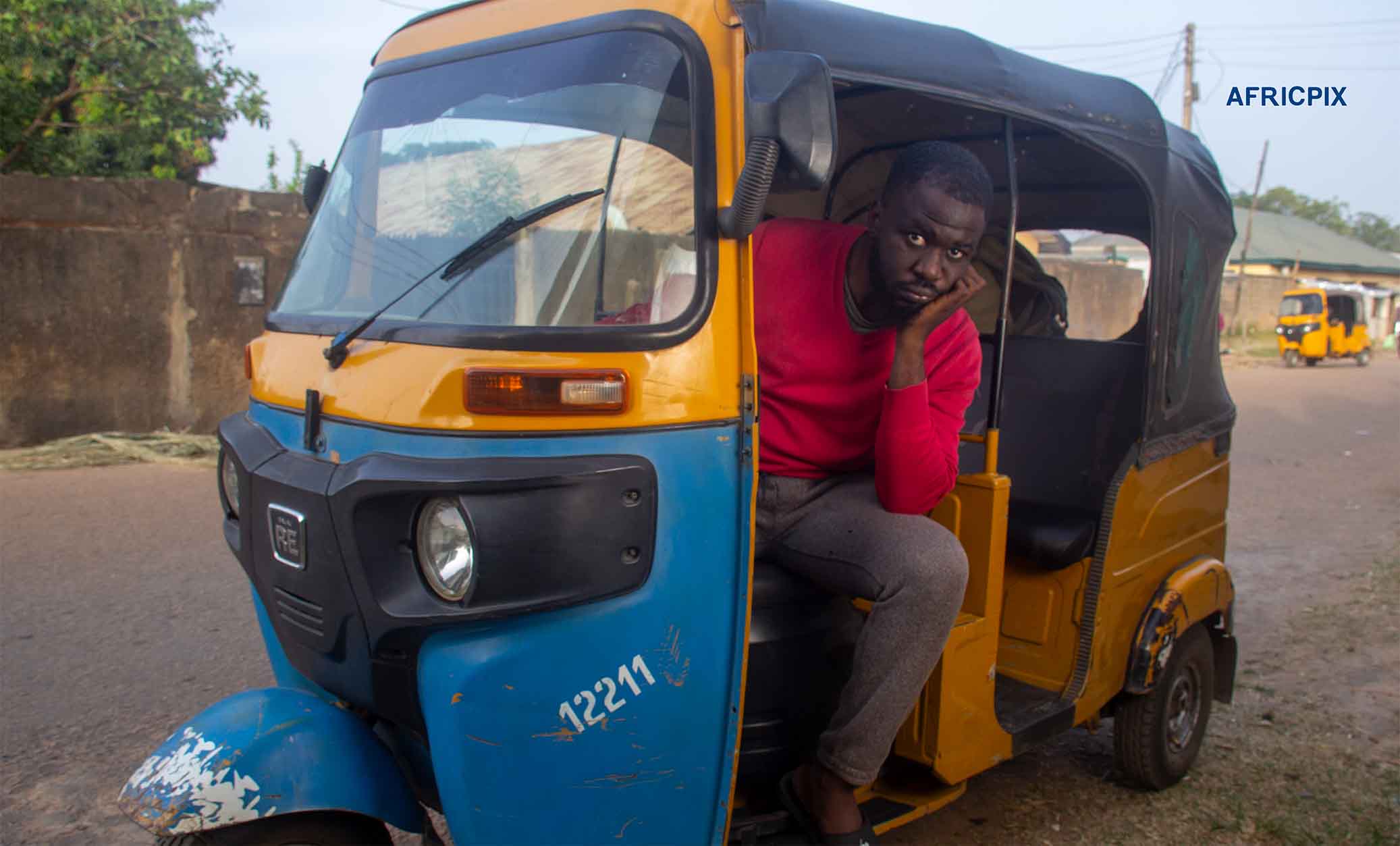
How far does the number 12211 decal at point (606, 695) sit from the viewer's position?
2117 mm

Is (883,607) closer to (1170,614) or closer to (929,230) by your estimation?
(929,230)

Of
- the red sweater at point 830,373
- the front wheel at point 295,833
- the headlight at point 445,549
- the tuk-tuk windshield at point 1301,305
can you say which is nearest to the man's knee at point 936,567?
the red sweater at point 830,373

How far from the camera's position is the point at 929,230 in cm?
256

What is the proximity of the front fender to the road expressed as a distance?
4.22 ft

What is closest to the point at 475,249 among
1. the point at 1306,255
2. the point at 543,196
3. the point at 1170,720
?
the point at 543,196

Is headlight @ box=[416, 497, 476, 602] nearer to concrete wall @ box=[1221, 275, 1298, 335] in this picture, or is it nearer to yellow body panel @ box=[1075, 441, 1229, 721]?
yellow body panel @ box=[1075, 441, 1229, 721]

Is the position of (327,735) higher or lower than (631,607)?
lower

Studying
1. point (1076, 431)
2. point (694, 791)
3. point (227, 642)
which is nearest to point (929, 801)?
point (694, 791)

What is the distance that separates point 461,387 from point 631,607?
520 millimetres

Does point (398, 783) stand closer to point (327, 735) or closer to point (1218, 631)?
point (327, 735)

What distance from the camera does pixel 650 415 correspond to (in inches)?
83.1

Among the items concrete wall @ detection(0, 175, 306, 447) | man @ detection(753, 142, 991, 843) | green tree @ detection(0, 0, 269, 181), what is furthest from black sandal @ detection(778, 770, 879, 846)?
green tree @ detection(0, 0, 269, 181)

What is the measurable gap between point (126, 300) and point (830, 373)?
749 centimetres

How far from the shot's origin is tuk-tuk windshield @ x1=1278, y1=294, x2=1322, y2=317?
2580 centimetres
